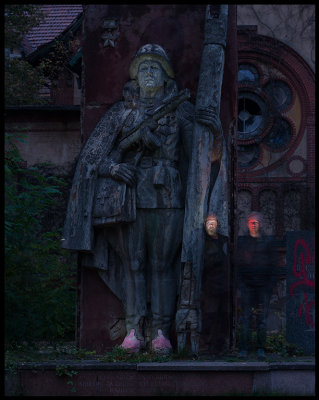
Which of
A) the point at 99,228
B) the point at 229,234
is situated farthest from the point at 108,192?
the point at 229,234

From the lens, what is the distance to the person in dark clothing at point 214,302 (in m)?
9.46

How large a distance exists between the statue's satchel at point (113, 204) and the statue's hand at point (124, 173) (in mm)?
62

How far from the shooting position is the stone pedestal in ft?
32.2

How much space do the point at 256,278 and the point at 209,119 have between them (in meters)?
1.80

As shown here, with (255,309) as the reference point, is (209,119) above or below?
above

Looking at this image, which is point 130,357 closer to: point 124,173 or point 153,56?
point 124,173

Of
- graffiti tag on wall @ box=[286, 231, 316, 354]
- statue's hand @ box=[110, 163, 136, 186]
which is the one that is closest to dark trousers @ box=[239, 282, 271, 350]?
graffiti tag on wall @ box=[286, 231, 316, 354]

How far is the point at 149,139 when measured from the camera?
9.20 m

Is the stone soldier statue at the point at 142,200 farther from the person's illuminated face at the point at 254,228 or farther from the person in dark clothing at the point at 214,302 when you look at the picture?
the person's illuminated face at the point at 254,228

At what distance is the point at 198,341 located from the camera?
8945 mm

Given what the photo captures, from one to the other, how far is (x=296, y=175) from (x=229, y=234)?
46.6 feet

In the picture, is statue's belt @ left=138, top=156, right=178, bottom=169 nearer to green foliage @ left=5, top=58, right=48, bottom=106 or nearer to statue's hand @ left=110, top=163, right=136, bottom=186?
statue's hand @ left=110, top=163, right=136, bottom=186

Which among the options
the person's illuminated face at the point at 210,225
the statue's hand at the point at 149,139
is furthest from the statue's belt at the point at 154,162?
the person's illuminated face at the point at 210,225

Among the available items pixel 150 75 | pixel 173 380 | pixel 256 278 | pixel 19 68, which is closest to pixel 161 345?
pixel 173 380
